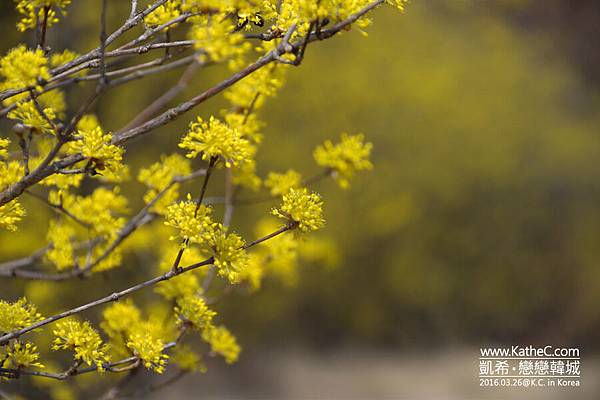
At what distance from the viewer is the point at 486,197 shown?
618 centimetres

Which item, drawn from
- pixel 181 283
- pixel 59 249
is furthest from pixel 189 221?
pixel 59 249

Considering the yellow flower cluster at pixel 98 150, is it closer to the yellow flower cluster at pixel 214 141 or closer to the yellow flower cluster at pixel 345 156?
the yellow flower cluster at pixel 214 141

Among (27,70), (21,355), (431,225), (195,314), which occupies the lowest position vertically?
(21,355)

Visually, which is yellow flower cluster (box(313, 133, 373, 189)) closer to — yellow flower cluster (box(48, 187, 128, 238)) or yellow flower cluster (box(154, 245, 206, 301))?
yellow flower cluster (box(154, 245, 206, 301))

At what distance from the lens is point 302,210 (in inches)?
42.7

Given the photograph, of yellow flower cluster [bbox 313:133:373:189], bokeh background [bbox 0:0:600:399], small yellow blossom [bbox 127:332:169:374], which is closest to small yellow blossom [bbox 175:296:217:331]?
small yellow blossom [bbox 127:332:169:374]

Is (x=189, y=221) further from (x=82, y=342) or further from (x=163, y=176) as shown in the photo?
(x=163, y=176)

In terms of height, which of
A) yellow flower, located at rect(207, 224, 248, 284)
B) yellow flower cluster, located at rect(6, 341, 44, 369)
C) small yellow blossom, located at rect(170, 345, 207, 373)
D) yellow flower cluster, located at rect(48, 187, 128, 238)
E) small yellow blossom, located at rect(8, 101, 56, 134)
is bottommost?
yellow flower cluster, located at rect(6, 341, 44, 369)

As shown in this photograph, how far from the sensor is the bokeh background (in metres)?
5.67

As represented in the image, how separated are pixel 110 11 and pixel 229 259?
2.69 m

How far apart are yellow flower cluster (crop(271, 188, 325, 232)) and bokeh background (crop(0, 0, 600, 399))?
4.06 meters

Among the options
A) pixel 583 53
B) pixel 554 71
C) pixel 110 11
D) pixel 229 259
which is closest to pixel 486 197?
pixel 554 71

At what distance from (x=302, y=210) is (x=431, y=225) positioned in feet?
17.1

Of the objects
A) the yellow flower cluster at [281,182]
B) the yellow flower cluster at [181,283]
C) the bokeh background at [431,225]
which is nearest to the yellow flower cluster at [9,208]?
the yellow flower cluster at [181,283]
